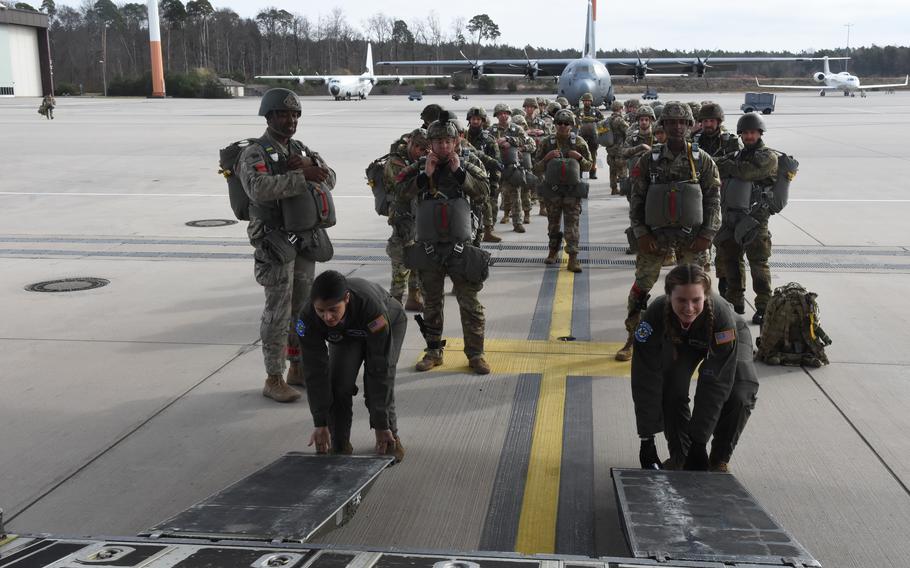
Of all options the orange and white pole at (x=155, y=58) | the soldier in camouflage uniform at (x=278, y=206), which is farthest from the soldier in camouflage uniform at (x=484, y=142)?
the orange and white pole at (x=155, y=58)

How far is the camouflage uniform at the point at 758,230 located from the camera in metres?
7.33

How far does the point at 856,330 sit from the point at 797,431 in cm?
261

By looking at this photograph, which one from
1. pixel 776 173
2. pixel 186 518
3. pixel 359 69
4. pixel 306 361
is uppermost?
pixel 359 69

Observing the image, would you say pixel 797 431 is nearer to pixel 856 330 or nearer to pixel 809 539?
pixel 809 539

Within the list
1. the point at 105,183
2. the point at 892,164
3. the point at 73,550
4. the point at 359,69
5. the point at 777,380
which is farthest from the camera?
the point at 359,69

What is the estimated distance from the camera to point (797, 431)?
5.05 metres

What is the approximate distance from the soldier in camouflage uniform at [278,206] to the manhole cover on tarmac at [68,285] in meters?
4.13

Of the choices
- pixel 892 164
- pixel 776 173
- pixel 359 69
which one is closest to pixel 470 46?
pixel 359 69

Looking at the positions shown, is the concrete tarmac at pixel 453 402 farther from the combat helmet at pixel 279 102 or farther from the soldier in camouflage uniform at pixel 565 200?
the combat helmet at pixel 279 102

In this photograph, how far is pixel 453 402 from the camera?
18.5ft

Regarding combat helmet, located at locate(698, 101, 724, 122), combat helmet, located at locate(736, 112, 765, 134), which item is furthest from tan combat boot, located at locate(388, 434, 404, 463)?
combat helmet, located at locate(698, 101, 724, 122)

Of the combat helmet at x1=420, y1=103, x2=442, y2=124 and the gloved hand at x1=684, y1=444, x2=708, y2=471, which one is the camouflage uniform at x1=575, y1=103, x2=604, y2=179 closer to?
the combat helmet at x1=420, y1=103, x2=442, y2=124

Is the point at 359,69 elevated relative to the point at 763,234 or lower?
elevated

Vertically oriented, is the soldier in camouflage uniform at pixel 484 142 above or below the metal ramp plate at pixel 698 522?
above
